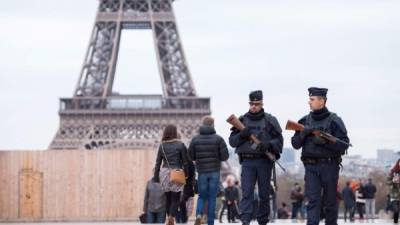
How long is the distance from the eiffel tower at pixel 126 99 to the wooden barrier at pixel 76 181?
39.5 m

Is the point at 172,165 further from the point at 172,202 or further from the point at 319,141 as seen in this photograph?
the point at 319,141

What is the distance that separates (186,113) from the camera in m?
75.2

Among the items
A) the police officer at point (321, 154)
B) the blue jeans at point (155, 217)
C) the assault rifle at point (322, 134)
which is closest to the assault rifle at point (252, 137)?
the police officer at point (321, 154)

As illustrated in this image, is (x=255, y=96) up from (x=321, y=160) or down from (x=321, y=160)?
up

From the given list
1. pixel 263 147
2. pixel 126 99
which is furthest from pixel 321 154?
pixel 126 99

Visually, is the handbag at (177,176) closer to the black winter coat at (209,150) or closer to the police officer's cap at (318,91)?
the black winter coat at (209,150)

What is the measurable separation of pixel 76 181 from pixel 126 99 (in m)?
44.1

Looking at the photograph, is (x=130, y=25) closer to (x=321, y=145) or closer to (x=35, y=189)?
(x=35, y=189)

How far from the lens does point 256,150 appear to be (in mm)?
17438

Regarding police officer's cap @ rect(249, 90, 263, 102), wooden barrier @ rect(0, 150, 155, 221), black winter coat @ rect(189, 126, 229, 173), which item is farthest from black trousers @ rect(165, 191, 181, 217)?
wooden barrier @ rect(0, 150, 155, 221)

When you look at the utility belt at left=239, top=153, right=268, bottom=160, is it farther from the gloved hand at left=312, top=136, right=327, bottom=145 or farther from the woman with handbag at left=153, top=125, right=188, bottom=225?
the woman with handbag at left=153, top=125, right=188, bottom=225

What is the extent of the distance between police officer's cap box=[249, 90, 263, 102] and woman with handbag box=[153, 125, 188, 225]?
2.24 metres

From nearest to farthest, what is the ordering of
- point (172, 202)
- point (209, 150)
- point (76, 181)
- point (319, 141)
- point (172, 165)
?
1. point (319, 141)
2. point (209, 150)
3. point (172, 165)
4. point (172, 202)
5. point (76, 181)

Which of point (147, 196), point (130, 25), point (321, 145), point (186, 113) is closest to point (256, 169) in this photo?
point (321, 145)
